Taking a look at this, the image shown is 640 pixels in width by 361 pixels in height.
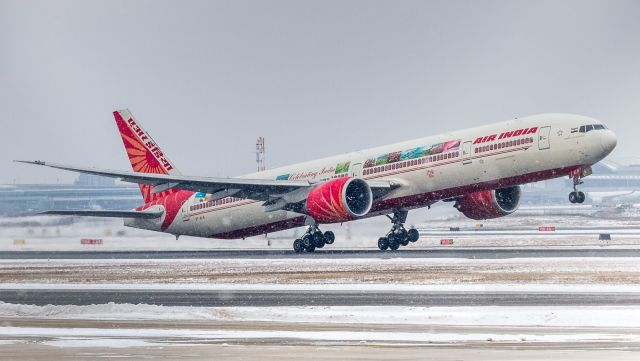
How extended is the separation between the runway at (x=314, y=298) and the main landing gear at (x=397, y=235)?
2874cm

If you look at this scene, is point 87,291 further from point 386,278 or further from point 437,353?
point 437,353

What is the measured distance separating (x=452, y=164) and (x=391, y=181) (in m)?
4.47

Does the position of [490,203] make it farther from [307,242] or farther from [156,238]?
[156,238]

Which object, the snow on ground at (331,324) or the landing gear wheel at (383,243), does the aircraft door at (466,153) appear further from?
the snow on ground at (331,324)

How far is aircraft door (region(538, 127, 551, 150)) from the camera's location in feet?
174

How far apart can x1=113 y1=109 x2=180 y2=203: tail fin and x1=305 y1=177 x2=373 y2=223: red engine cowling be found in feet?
50.7

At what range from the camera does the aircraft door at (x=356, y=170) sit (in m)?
60.5

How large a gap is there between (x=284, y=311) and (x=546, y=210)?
159078mm

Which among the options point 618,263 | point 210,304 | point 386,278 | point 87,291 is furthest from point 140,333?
point 618,263

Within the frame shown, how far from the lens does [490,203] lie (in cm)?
6225

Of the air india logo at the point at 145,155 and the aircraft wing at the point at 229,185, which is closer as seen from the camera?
the aircraft wing at the point at 229,185

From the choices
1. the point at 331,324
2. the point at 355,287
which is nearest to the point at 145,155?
the point at 355,287

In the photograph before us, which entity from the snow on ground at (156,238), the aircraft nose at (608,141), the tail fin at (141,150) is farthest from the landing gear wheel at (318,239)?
the aircraft nose at (608,141)

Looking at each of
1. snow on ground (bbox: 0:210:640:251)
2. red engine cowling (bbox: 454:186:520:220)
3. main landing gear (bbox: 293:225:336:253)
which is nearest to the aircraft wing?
main landing gear (bbox: 293:225:336:253)
